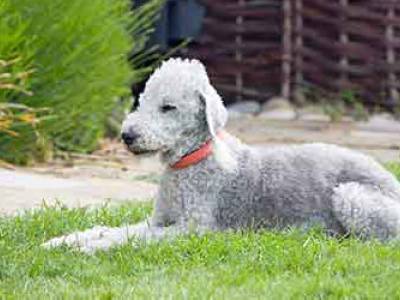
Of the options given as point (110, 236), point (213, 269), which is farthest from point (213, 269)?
point (110, 236)

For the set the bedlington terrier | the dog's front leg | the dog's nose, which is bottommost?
the dog's front leg

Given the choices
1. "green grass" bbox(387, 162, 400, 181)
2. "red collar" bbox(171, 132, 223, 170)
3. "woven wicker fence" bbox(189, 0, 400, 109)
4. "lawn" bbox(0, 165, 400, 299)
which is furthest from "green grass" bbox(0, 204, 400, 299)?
"woven wicker fence" bbox(189, 0, 400, 109)

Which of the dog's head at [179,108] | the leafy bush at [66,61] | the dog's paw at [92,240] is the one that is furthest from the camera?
the leafy bush at [66,61]

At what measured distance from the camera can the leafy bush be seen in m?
9.20

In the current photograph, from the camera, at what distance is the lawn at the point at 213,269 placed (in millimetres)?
4828

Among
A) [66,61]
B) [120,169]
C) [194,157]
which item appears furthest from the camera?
[120,169]

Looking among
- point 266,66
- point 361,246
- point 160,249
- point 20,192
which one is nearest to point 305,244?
point 361,246

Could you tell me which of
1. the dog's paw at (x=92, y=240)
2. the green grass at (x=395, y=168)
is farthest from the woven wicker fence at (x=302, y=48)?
the dog's paw at (x=92, y=240)

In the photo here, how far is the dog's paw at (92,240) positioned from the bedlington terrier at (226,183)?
0.02 m

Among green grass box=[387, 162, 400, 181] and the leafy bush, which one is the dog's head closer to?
green grass box=[387, 162, 400, 181]

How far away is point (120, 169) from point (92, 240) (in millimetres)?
4019

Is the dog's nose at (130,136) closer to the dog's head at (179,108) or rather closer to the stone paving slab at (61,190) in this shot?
the dog's head at (179,108)

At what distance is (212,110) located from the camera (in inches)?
236

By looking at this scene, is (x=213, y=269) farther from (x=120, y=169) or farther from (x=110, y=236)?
(x=120, y=169)
